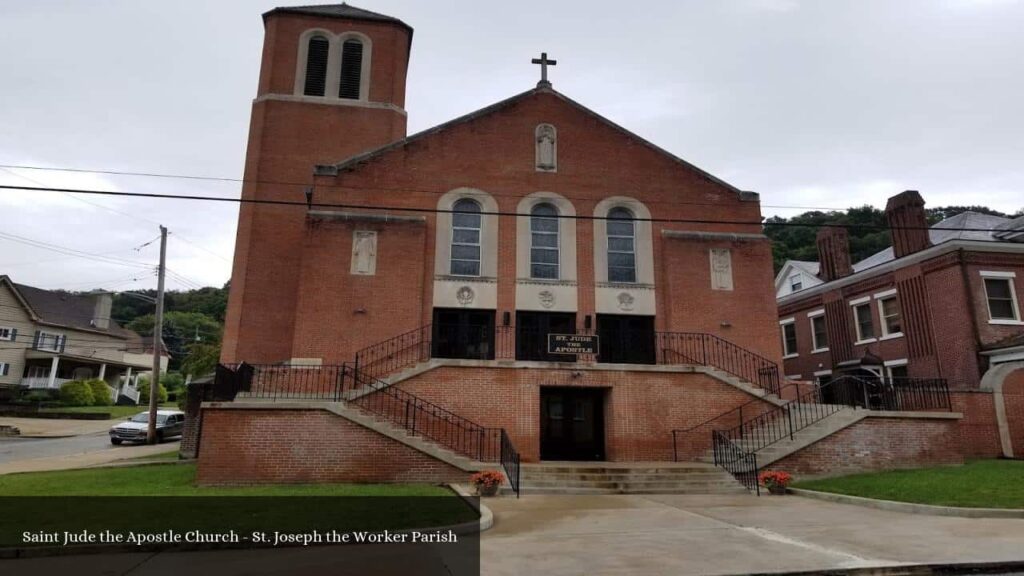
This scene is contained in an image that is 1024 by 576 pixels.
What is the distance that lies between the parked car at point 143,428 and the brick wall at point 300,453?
15.0 meters

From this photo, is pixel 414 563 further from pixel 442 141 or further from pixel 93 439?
pixel 93 439

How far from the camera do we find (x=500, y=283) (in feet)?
61.7

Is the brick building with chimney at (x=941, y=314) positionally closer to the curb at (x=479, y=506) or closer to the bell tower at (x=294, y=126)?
the curb at (x=479, y=506)

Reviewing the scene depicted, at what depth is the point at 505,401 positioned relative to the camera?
16062 mm

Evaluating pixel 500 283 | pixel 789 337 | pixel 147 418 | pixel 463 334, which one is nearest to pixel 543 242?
pixel 500 283

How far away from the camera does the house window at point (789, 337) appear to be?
30719 mm

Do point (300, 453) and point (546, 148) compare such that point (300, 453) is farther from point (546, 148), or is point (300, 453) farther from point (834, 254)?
point (834, 254)

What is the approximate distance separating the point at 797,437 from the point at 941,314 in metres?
11.1

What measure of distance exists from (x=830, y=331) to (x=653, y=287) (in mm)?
13154

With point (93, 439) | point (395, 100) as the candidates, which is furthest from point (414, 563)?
point (93, 439)

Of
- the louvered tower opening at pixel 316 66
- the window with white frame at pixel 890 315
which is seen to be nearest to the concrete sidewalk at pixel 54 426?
the louvered tower opening at pixel 316 66

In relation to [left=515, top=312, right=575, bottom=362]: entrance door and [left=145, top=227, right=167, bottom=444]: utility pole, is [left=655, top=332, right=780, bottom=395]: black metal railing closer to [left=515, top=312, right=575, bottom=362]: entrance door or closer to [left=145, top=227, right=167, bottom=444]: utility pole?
[left=515, top=312, right=575, bottom=362]: entrance door

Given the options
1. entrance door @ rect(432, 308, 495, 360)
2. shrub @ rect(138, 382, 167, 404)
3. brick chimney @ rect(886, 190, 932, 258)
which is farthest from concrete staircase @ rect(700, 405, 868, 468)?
shrub @ rect(138, 382, 167, 404)

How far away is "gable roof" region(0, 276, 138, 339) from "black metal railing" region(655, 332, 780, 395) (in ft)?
164
